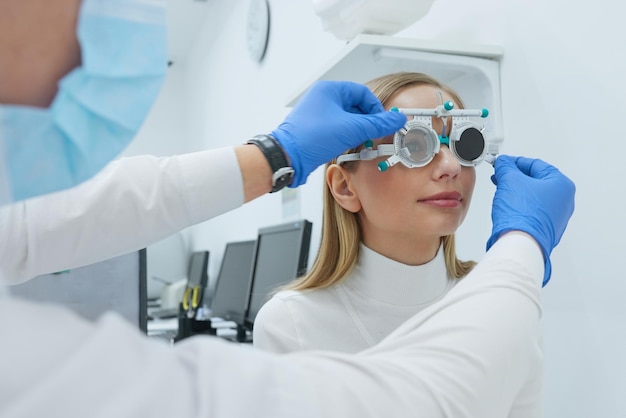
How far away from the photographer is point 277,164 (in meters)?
1.03

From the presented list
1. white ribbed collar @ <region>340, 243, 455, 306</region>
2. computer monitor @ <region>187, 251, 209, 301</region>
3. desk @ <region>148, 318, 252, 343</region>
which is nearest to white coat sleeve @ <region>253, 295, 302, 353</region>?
white ribbed collar @ <region>340, 243, 455, 306</region>

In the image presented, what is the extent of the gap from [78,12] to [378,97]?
2.61 ft

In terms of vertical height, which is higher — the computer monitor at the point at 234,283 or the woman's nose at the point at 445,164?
the woman's nose at the point at 445,164

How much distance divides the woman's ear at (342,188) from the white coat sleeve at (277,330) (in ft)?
0.81

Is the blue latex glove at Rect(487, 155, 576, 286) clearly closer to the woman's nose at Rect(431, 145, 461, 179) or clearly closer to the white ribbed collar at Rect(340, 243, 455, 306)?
the woman's nose at Rect(431, 145, 461, 179)

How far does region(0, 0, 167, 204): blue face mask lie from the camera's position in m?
0.53

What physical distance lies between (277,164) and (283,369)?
550 millimetres

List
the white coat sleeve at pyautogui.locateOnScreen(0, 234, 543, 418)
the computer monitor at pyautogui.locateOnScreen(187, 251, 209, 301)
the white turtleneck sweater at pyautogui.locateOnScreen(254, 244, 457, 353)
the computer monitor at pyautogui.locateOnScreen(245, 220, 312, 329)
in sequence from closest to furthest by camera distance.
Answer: the white coat sleeve at pyautogui.locateOnScreen(0, 234, 543, 418) → the white turtleneck sweater at pyautogui.locateOnScreen(254, 244, 457, 353) → the computer monitor at pyautogui.locateOnScreen(245, 220, 312, 329) → the computer monitor at pyautogui.locateOnScreen(187, 251, 209, 301)

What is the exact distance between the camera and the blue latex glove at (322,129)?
1.06 meters

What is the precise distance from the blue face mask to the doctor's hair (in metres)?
0.66

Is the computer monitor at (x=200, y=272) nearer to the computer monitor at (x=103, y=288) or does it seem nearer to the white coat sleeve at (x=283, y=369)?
the computer monitor at (x=103, y=288)

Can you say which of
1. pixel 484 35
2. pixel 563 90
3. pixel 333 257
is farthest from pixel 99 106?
pixel 484 35

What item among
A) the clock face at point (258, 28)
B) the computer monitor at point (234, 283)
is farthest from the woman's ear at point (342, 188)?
the clock face at point (258, 28)

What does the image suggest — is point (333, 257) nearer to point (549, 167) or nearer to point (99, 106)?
point (549, 167)
